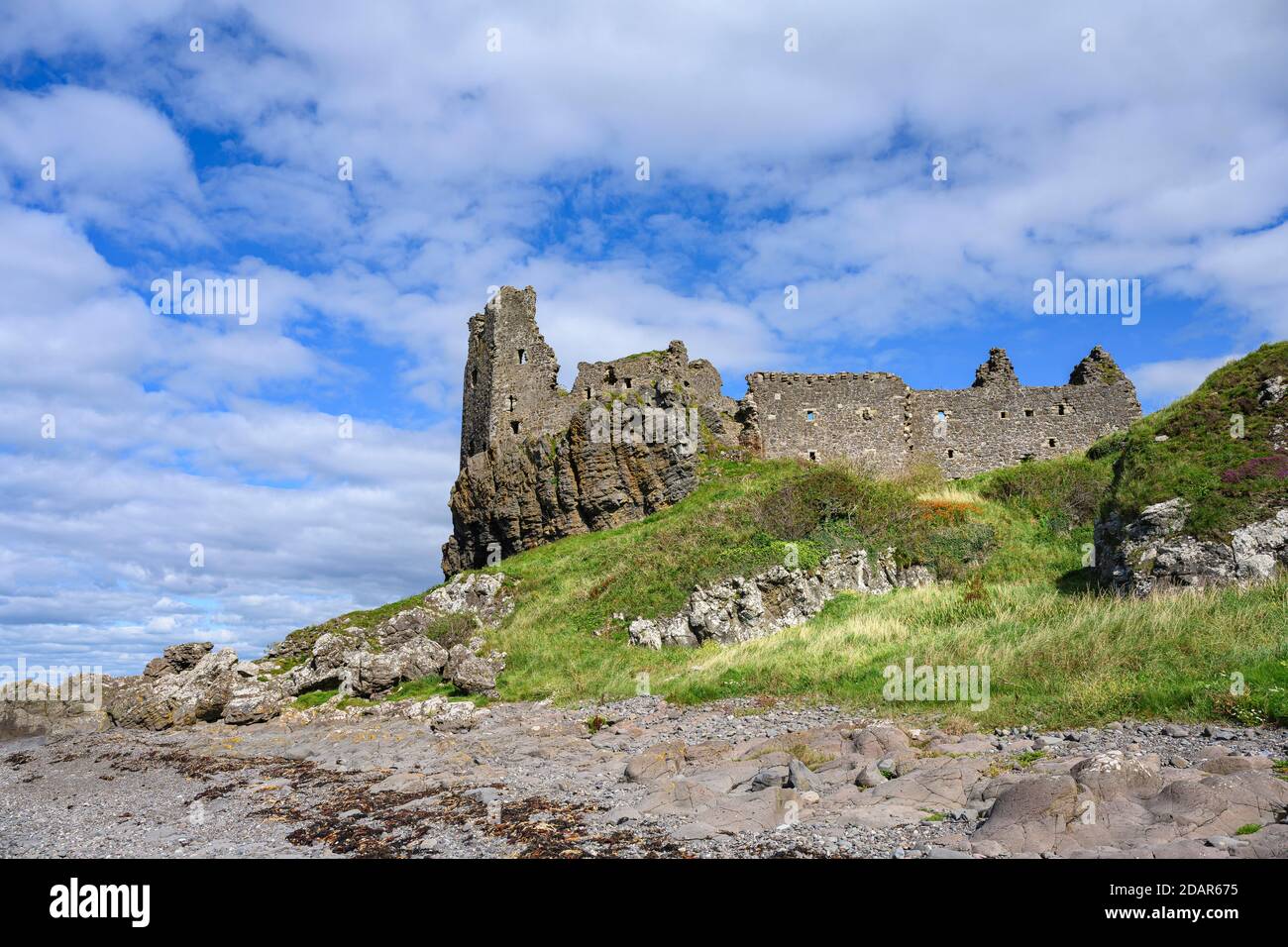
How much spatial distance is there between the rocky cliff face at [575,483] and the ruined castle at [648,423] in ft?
0.22

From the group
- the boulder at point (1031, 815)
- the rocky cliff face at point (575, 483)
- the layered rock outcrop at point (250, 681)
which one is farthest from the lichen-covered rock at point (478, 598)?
the boulder at point (1031, 815)

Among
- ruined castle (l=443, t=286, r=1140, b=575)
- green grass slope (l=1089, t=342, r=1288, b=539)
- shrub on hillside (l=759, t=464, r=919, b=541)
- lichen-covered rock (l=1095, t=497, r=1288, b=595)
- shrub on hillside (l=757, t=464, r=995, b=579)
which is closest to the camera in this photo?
lichen-covered rock (l=1095, t=497, r=1288, b=595)

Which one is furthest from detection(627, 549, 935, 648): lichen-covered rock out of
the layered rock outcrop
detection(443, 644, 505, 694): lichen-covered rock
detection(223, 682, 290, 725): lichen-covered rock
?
detection(223, 682, 290, 725): lichen-covered rock

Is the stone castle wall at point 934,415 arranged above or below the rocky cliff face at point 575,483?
above

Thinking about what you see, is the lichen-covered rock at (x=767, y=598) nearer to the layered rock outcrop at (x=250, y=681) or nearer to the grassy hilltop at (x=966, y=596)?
the grassy hilltop at (x=966, y=596)

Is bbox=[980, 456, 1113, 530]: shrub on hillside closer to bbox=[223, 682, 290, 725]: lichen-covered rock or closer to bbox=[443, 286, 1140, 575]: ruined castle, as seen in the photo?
bbox=[443, 286, 1140, 575]: ruined castle

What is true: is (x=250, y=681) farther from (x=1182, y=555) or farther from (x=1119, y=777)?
(x=1182, y=555)

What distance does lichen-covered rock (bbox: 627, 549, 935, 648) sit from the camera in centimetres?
2605

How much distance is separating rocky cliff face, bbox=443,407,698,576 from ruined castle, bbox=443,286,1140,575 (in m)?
0.07

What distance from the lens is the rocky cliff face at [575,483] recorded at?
1524 inches

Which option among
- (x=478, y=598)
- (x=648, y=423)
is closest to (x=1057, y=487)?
(x=648, y=423)

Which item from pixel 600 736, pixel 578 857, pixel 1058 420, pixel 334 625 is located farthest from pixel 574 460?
pixel 578 857
